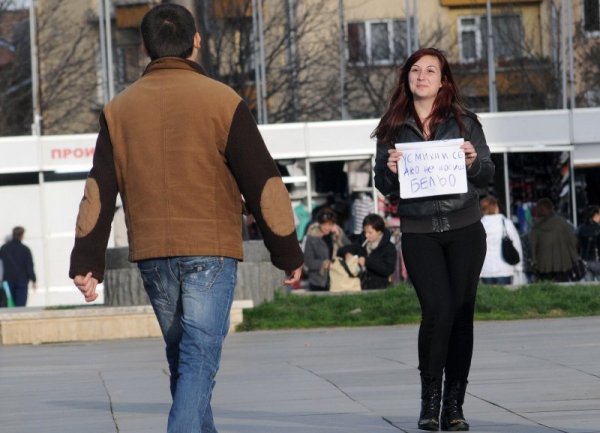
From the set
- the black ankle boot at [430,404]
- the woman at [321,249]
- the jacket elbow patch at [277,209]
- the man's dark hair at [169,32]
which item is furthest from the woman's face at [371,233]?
the jacket elbow patch at [277,209]

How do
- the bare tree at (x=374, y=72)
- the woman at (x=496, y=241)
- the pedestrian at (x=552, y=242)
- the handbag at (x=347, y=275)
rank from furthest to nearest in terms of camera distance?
the bare tree at (x=374, y=72) < the pedestrian at (x=552, y=242) < the woman at (x=496, y=241) < the handbag at (x=347, y=275)

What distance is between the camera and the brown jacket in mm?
5789

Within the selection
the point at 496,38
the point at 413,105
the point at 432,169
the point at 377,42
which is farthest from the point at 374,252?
the point at 496,38

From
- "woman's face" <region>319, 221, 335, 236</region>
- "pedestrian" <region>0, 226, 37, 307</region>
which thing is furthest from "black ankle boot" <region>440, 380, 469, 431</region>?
"pedestrian" <region>0, 226, 37, 307</region>

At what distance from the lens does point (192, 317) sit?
5770 millimetres

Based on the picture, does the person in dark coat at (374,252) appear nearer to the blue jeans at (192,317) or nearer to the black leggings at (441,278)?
the black leggings at (441,278)

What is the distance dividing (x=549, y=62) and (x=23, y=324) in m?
26.4

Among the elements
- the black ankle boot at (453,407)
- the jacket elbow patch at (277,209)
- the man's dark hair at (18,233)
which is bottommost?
the black ankle boot at (453,407)

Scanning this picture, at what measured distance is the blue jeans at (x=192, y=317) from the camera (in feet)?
18.7

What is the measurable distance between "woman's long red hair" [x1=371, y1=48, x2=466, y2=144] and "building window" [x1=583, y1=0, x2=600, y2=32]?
122 feet

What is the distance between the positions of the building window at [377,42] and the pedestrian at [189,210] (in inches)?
1474

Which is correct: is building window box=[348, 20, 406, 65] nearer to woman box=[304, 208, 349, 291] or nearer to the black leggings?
woman box=[304, 208, 349, 291]

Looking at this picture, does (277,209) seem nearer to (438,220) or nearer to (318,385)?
(438,220)

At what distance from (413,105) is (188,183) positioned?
2.11 metres
